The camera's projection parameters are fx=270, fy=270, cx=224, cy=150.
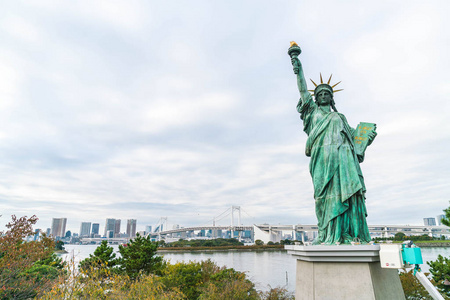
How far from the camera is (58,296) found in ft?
16.6

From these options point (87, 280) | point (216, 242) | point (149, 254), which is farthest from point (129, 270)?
point (216, 242)

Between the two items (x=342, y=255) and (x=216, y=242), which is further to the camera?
(x=216, y=242)

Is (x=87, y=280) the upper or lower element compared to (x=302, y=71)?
lower

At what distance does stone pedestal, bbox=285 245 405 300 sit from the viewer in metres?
4.51

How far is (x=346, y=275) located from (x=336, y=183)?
76.3 inches

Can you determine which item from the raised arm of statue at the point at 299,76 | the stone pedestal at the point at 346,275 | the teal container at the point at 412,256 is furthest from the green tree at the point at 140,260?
the teal container at the point at 412,256

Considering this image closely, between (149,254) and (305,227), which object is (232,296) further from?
(305,227)

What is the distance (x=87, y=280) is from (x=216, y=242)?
59224 millimetres

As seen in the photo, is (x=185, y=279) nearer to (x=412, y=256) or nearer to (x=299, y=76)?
(x=299, y=76)

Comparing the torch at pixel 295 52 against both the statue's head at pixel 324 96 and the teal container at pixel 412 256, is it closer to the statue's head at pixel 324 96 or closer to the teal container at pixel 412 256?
the statue's head at pixel 324 96

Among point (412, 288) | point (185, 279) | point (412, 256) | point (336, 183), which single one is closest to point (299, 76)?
point (336, 183)

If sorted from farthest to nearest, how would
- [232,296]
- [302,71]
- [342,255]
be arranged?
1. [232,296]
2. [302,71]
3. [342,255]

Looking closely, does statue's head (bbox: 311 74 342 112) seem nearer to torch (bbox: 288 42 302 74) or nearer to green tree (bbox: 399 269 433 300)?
torch (bbox: 288 42 302 74)

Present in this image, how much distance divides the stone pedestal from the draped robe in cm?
82
